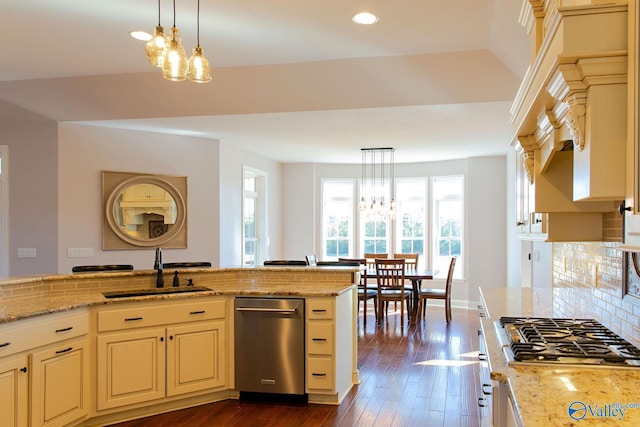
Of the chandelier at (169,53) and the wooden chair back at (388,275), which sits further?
the wooden chair back at (388,275)

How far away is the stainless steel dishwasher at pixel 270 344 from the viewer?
3.88 m

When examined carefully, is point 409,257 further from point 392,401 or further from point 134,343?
point 134,343

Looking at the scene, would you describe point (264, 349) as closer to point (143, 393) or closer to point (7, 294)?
point (143, 393)

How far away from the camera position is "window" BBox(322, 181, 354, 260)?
Result: 9.78 meters

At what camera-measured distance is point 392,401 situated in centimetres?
398

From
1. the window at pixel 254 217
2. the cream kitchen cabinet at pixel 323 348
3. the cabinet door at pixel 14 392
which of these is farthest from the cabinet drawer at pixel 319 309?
the window at pixel 254 217

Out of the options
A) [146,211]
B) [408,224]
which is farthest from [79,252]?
[408,224]

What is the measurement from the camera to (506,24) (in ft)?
11.2

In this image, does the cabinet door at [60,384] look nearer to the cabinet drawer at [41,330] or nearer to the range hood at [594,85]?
the cabinet drawer at [41,330]

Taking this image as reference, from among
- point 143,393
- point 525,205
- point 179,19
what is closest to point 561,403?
point 525,205

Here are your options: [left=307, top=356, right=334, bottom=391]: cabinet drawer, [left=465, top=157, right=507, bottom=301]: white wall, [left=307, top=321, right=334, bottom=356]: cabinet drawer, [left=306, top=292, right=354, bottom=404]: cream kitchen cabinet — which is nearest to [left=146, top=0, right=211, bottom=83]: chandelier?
[left=306, top=292, right=354, bottom=404]: cream kitchen cabinet

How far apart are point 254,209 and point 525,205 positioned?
6257 mm

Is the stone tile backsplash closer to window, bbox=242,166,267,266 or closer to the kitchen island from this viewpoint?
the kitchen island

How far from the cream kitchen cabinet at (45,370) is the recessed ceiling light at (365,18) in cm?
266
